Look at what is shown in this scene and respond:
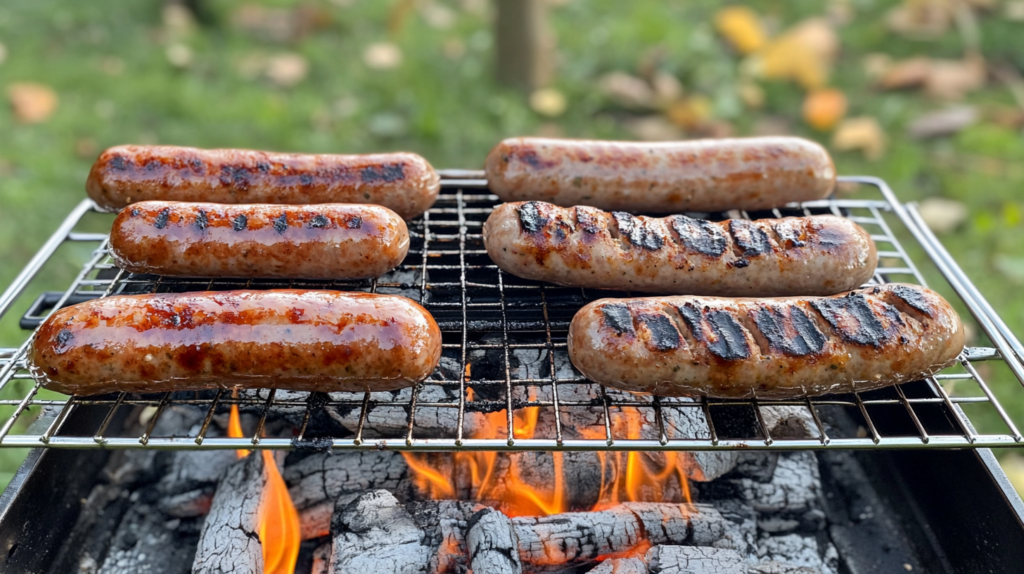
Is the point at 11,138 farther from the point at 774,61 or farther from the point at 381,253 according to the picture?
the point at 774,61

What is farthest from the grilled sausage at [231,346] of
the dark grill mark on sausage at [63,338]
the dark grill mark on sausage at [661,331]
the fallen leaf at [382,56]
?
the fallen leaf at [382,56]

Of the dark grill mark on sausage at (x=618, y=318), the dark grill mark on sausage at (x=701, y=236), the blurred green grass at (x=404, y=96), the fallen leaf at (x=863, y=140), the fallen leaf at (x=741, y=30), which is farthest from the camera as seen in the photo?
the fallen leaf at (x=741, y=30)

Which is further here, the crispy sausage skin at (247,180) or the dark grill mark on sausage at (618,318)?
the crispy sausage skin at (247,180)

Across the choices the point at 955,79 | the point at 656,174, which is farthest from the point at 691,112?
the point at 656,174

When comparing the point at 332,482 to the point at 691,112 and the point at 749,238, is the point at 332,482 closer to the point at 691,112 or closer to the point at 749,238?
the point at 749,238

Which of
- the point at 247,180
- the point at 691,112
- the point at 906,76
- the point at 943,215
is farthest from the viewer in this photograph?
the point at 906,76

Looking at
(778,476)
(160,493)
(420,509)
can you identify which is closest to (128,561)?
(160,493)

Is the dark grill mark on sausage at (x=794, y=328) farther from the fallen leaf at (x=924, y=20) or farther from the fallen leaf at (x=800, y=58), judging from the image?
the fallen leaf at (x=924, y=20)

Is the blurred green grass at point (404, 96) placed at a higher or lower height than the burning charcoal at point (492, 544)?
higher
